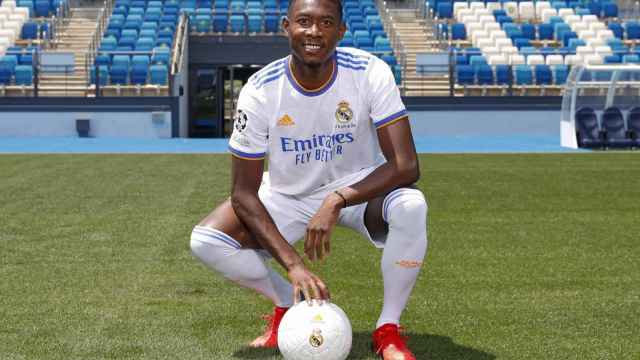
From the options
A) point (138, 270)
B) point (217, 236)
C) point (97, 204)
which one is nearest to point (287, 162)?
point (217, 236)

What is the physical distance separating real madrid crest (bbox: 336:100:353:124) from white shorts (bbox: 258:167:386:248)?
1.07 ft

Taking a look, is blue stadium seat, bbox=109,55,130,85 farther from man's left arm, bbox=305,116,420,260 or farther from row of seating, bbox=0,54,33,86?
man's left arm, bbox=305,116,420,260

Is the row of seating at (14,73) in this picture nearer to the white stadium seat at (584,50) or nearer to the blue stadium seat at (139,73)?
the blue stadium seat at (139,73)

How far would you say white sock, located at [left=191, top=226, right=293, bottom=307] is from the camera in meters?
5.02

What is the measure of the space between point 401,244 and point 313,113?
A: 2.46ft

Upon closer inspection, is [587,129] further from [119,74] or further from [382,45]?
[119,74]

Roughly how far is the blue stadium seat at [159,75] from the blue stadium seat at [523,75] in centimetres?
1043

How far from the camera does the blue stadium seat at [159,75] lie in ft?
100

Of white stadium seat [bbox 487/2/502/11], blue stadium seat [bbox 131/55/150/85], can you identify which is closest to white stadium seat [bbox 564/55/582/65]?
white stadium seat [bbox 487/2/502/11]

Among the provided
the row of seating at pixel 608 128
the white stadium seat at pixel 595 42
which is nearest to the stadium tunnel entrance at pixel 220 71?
the white stadium seat at pixel 595 42

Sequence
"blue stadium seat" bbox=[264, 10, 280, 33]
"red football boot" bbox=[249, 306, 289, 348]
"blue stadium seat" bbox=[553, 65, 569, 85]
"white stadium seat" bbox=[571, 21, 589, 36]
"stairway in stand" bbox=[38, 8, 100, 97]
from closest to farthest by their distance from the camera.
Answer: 1. "red football boot" bbox=[249, 306, 289, 348]
2. "stairway in stand" bbox=[38, 8, 100, 97]
3. "blue stadium seat" bbox=[553, 65, 569, 85]
4. "blue stadium seat" bbox=[264, 10, 280, 33]
5. "white stadium seat" bbox=[571, 21, 589, 36]

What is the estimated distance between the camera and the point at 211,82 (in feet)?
112

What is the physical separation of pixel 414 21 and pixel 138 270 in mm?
31582

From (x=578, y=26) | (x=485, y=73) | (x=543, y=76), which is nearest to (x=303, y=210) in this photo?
(x=485, y=73)
